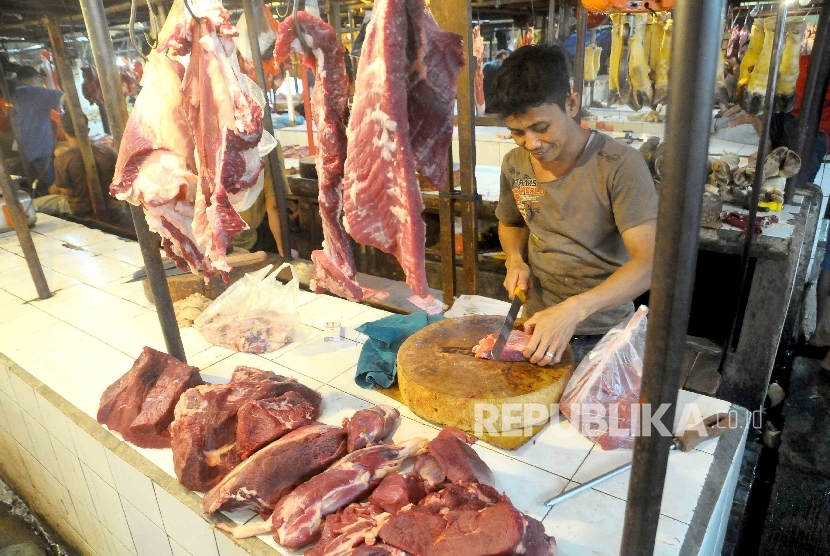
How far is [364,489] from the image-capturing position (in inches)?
71.1

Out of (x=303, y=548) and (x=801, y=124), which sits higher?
(x=801, y=124)

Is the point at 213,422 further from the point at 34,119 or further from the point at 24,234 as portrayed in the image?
the point at 34,119

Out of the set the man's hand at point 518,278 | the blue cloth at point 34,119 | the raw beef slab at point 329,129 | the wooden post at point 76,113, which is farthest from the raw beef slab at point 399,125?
the blue cloth at point 34,119

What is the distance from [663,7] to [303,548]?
3470mm

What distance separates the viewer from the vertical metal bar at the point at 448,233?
146 inches

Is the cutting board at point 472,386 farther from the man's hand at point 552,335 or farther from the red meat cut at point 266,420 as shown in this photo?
the red meat cut at point 266,420

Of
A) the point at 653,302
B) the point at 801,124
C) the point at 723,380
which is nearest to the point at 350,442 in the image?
the point at 653,302

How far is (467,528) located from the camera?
1514 millimetres

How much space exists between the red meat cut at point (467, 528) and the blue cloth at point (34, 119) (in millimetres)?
9469

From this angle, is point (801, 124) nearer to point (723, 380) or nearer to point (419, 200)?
point (723, 380)

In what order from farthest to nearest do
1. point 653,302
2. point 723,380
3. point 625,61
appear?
point 625,61
point 723,380
point 653,302

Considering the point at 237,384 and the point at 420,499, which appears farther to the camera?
the point at 237,384

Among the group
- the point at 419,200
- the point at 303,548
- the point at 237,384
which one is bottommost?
the point at 303,548

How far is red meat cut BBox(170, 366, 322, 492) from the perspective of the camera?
6.52ft
